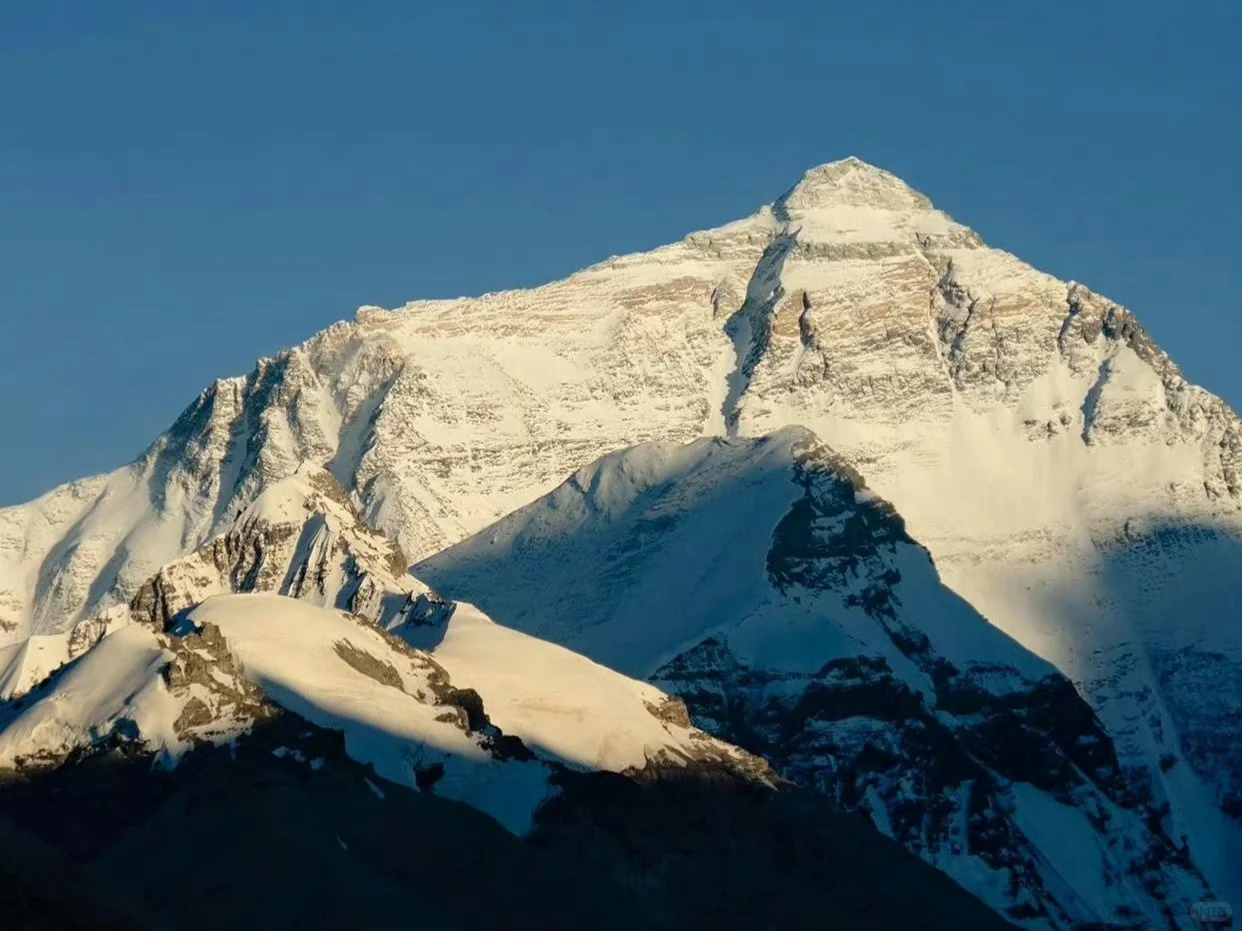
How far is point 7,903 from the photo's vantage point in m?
194

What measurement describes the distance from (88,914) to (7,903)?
6485mm

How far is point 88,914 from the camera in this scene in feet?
655
